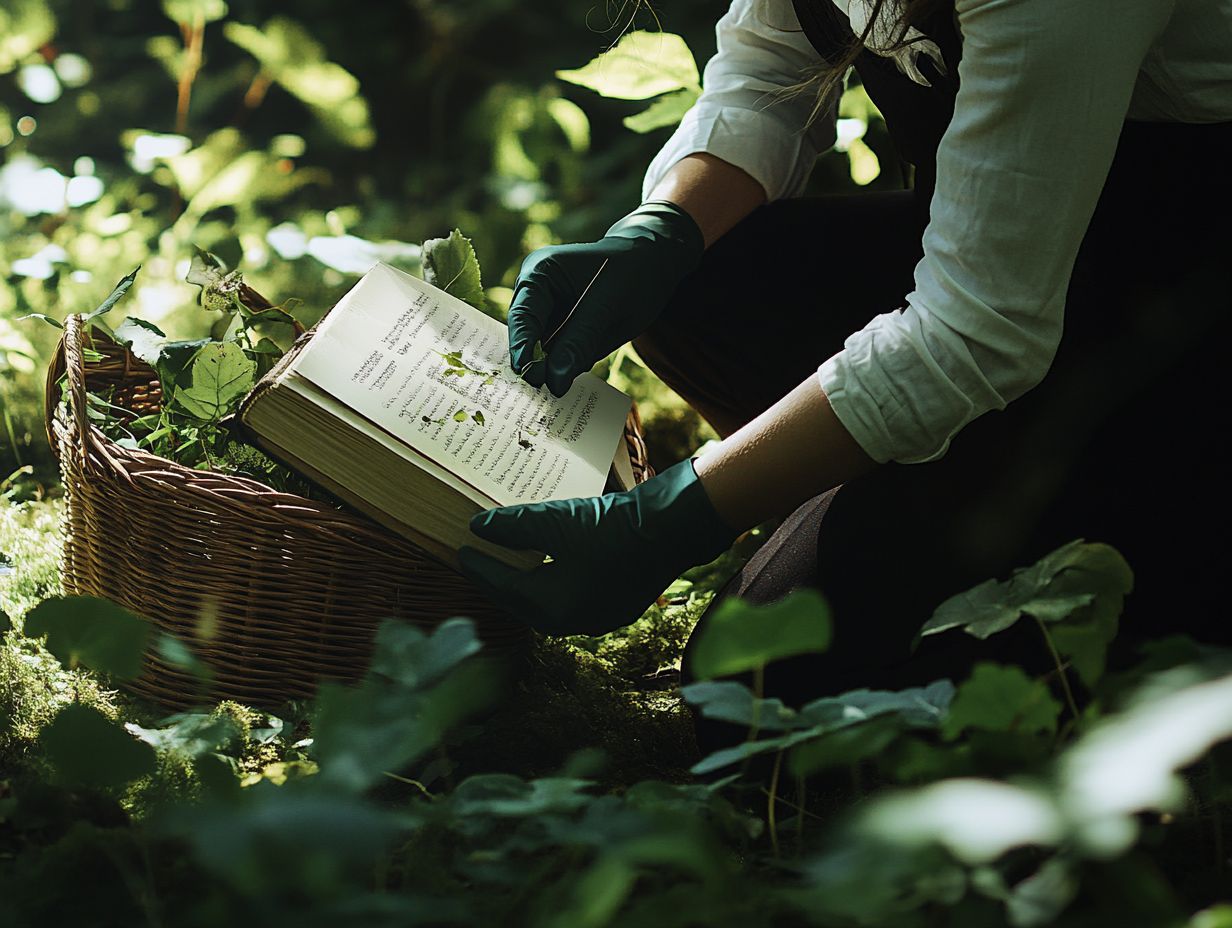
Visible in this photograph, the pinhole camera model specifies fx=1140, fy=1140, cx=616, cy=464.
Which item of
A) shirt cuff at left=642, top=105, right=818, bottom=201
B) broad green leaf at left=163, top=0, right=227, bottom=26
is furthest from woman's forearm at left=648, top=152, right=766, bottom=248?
broad green leaf at left=163, top=0, right=227, bottom=26

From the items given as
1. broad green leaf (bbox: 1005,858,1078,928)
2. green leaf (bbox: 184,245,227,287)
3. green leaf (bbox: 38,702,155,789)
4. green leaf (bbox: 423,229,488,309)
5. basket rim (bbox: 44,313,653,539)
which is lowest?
basket rim (bbox: 44,313,653,539)

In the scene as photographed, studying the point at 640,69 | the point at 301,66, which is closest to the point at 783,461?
the point at 640,69

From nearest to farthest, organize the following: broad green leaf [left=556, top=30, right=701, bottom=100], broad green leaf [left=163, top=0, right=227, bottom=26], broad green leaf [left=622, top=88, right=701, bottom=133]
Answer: broad green leaf [left=556, top=30, right=701, bottom=100], broad green leaf [left=622, top=88, right=701, bottom=133], broad green leaf [left=163, top=0, right=227, bottom=26]

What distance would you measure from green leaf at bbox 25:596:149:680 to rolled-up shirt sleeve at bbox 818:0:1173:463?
0.55m

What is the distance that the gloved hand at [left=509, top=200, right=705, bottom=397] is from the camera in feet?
3.76

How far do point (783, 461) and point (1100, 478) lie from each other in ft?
0.98

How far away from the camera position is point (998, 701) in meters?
0.49

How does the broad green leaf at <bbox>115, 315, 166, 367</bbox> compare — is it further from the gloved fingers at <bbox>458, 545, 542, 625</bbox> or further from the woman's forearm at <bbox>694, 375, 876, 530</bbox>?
the woman's forearm at <bbox>694, 375, 876, 530</bbox>

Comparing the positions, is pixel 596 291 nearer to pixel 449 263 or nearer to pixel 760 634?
pixel 449 263

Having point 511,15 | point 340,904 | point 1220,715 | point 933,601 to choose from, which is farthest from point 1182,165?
point 511,15

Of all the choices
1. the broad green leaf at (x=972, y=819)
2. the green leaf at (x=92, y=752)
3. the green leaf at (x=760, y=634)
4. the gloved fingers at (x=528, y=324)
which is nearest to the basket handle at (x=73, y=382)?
the gloved fingers at (x=528, y=324)

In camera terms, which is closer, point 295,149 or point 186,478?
point 186,478

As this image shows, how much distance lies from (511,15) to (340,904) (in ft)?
9.79

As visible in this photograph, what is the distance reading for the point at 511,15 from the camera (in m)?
3.03
